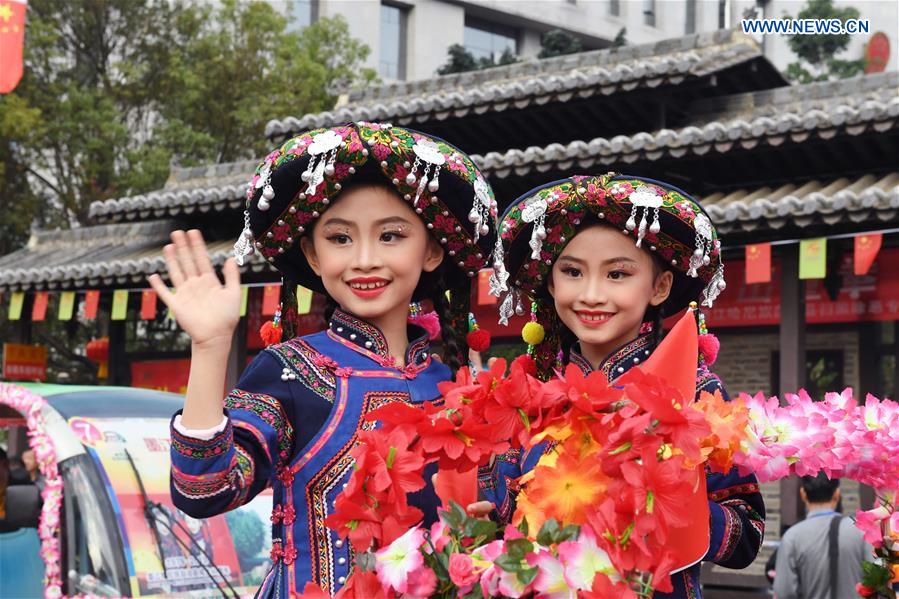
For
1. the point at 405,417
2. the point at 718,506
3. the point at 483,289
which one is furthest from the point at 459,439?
the point at 483,289

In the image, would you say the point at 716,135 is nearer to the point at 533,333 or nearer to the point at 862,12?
the point at 533,333

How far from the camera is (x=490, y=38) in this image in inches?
1431

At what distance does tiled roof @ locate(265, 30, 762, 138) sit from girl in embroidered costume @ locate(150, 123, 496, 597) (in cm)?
848

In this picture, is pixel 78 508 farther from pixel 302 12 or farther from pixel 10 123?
pixel 302 12

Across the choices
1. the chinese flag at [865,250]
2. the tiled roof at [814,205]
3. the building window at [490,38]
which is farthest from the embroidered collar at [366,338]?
the building window at [490,38]

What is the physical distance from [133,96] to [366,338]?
15.1 meters

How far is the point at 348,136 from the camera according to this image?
267 centimetres

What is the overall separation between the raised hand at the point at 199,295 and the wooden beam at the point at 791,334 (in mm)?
7633

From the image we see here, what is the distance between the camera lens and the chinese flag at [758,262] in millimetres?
8883

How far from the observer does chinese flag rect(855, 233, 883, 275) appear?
329 inches

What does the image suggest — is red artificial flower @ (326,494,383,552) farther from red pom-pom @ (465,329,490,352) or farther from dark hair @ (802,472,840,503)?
dark hair @ (802,472,840,503)

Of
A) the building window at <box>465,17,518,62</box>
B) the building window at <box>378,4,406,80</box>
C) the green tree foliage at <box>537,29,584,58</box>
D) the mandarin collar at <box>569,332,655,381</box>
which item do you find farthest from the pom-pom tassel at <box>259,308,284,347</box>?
the building window at <box>465,17,518,62</box>

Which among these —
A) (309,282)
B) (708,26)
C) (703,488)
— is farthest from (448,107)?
(708,26)

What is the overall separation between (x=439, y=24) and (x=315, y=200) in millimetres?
32661
